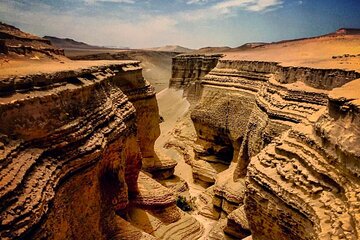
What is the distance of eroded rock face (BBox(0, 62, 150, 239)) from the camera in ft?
15.7

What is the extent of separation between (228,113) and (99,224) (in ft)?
34.1

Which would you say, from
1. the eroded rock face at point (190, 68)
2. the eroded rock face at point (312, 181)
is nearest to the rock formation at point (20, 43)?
the eroded rock face at point (312, 181)

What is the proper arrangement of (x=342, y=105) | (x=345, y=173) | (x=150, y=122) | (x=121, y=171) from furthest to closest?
(x=150, y=122) → (x=121, y=171) → (x=342, y=105) → (x=345, y=173)

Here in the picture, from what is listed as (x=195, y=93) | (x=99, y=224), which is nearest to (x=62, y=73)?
(x=99, y=224)

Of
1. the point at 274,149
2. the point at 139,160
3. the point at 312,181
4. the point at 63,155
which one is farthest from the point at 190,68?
the point at 312,181

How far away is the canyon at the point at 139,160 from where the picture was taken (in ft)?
15.7

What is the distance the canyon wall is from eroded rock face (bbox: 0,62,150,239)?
3.27 metres

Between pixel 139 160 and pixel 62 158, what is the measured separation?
5.39 m

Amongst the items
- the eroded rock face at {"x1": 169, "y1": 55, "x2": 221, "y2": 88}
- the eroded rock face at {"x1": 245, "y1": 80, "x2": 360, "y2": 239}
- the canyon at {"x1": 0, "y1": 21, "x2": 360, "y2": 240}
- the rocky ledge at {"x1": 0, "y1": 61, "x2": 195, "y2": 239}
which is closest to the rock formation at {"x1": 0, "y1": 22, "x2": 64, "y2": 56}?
the canyon at {"x1": 0, "y1": 21, "x2": 360, "y2": 240}

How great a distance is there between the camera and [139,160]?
1147cm

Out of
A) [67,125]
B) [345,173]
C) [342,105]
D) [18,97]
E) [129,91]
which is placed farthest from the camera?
[129,91]

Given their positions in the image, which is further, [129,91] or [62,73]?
[129,91]

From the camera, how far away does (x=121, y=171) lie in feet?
30.6

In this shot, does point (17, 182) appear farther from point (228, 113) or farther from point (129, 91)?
point (228, 113)
